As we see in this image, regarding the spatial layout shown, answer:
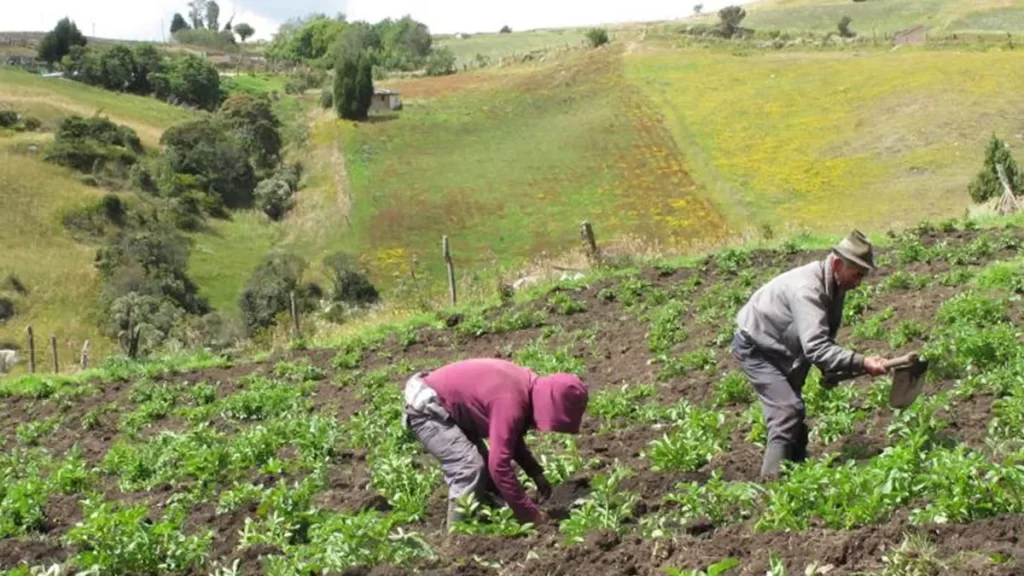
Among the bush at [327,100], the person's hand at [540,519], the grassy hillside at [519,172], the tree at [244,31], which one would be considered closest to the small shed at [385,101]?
the grassy hillside at [519,172]

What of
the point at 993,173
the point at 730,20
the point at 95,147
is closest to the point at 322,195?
the point at 95,147

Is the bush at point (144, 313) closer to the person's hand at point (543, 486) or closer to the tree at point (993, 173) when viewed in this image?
the tree at point (993, 173)

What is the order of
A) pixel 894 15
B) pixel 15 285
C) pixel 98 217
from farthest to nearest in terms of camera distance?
pixel 894 15, pixel 98 217, pixel 15 285

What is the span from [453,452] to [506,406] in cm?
63

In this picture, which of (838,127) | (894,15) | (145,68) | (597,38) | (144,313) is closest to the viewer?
(144,313)

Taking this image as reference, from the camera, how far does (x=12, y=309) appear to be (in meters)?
51.3

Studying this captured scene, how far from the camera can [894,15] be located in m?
107

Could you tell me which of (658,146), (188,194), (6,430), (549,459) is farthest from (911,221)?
(188,194)

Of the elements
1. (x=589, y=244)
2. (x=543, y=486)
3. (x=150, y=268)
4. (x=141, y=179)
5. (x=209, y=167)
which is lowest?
(x=150, y=268)

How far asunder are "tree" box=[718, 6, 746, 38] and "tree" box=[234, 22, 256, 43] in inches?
3786

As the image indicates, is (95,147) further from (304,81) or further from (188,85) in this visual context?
(304,81)

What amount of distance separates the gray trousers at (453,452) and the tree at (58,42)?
107 m

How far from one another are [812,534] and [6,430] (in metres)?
14.8

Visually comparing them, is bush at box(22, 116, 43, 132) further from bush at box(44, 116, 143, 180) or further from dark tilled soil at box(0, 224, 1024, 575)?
dark tilled soil at box(0, 224, 1024, 575)
